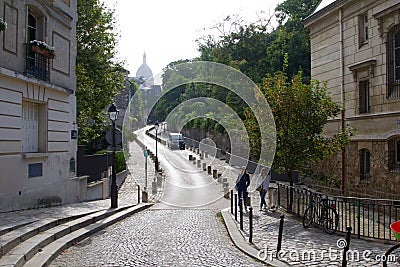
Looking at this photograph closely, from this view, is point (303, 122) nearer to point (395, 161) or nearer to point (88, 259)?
point (395, 161)

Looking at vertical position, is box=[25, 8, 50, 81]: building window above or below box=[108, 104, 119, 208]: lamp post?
above

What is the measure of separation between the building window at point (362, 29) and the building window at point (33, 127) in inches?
533

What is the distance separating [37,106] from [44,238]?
6.33 m

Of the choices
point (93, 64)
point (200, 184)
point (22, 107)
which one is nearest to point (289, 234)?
point (22, 107)

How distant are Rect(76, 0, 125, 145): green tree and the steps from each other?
10.5 m

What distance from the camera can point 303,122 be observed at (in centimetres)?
1469

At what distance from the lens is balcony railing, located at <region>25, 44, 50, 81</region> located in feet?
42.5

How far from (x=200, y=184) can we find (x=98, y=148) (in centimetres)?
1026

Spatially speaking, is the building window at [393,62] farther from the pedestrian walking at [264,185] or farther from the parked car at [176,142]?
the parked car at [176,142]

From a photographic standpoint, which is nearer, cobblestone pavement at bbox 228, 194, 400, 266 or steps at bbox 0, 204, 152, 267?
steps at bbox 0, 204, 152, 267

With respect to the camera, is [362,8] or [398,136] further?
[362,8]

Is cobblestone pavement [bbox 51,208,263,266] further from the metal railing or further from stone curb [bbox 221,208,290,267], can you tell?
the metal railing

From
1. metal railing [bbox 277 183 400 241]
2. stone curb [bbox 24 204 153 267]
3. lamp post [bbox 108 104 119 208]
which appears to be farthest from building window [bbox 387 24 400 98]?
stone curb [bbox 24 204 153 267]

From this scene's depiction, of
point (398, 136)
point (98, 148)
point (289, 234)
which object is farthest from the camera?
point (98, 148)
